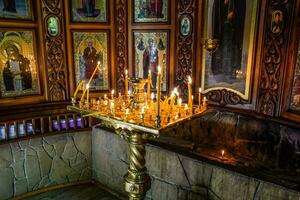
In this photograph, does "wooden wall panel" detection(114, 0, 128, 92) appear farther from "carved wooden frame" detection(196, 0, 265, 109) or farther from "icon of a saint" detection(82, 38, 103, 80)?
"carved wooden frame" detection(196, 0, 265, 109)

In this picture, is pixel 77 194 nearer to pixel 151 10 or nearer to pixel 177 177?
pixel 177 177

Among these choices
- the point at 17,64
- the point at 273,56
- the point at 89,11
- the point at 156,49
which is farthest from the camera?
the point at 156,49

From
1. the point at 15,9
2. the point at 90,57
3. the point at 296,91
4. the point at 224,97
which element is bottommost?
the point at 224,97

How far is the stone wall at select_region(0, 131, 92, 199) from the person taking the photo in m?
4.28

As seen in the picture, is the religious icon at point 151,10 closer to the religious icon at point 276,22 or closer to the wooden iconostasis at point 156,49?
the wooden iconostasis at point 156,49

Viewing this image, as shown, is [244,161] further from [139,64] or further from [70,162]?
[70,162]

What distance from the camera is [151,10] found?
15.7 ft

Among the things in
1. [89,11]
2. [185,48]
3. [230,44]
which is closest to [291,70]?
[230,44]

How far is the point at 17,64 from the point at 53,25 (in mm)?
834

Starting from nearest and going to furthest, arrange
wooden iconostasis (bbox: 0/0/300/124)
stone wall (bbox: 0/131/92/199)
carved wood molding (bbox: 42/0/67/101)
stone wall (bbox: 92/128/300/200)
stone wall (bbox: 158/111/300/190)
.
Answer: stone wall (bbox: 92/128/300/200)
stone wall (bbox: 158/111/300/190)
wooden iconostasis (bbox: 0/0/300/124)
stone wall (bbox: 0/131/92/199)
carved wood molding (bbox: 42/0/67/101)

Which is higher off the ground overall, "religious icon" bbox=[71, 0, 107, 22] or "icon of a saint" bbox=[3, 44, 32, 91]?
"religious icon" bbox=[71, 0, 107, 22]

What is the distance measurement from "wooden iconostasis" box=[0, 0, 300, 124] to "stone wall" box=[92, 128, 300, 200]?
107 cm

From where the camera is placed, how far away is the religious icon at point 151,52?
4840 millimetres

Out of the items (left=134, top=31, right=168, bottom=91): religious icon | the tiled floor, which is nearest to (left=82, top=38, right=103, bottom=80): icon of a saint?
(left=134, top=31, right=168, bottom=91): religious icon
